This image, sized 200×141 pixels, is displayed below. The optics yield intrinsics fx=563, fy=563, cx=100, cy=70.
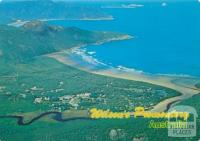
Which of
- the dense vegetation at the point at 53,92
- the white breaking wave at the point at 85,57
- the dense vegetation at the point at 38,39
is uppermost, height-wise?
the dense vegetation at the point at 38,39

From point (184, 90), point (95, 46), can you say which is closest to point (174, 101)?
point (184, 90)

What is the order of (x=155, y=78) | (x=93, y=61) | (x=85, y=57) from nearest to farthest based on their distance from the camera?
(x=155, y=78) < (x=93, y=61) < (x=85, y=57)

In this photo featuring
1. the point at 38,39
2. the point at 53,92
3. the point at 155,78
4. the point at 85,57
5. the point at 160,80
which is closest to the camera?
the point at 53,92

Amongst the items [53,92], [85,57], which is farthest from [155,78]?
[85,57]

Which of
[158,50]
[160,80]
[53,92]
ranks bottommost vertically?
[53,92]

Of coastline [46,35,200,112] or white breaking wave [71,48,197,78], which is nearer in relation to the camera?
coastline [46,35,200,112]

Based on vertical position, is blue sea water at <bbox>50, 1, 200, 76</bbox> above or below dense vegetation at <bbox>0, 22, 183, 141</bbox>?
above

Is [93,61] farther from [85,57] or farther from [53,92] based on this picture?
[53,92]

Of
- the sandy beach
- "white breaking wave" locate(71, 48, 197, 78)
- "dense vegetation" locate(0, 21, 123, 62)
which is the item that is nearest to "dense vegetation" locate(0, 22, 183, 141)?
"dense vegetation" locate(0, 21, 123, 62)

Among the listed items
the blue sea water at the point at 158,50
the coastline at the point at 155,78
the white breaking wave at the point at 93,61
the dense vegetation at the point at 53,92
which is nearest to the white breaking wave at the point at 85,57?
the white breaking wave at the point at 93,61

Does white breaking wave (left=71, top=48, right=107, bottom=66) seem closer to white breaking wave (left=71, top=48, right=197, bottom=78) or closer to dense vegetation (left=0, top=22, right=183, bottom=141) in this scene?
white breaking wave (left=71, top=48, right=197, bottom=78)

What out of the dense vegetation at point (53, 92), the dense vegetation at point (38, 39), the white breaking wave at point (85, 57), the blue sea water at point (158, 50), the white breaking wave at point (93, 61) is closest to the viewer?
the dense vegetation at point (53, 92)

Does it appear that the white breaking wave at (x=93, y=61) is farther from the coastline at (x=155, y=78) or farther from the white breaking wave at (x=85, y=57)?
the coastline at (x=155, y=78)
